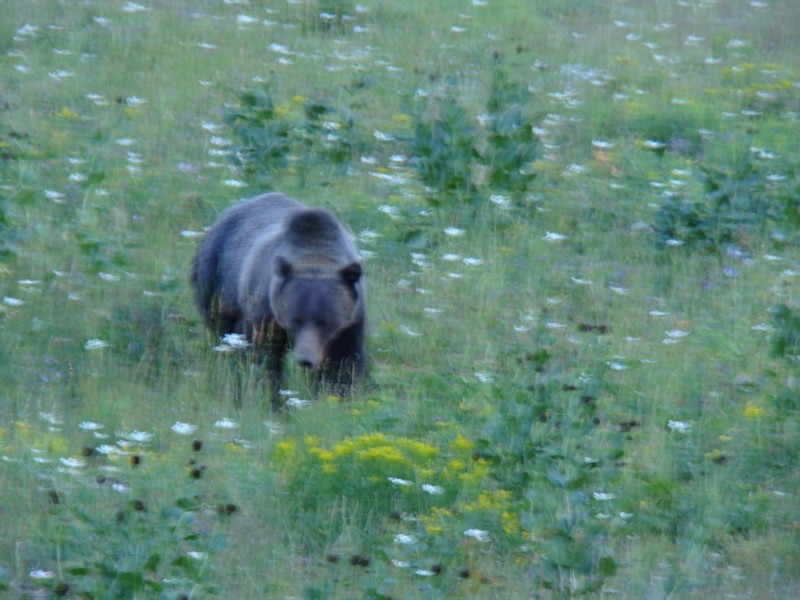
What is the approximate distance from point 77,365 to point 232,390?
0.89 m

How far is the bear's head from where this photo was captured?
697 cm

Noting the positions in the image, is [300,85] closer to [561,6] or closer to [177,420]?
[561,6]

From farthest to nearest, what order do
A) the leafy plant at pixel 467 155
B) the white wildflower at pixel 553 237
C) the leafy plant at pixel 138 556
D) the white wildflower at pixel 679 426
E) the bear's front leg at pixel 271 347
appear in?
the leafy plant at pixel 467 155
the white wildflower at pixel 553 237
the bear's front leg at pixel 271 347
the white wildflower at pixel 679 426
the leafy plant at pixel 138 556

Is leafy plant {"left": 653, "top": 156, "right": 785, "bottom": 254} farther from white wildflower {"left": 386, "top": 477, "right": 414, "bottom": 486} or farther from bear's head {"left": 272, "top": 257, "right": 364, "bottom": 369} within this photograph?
white wildflower {"left": 386, "top": 477, "right": 414, "bottom": 486}

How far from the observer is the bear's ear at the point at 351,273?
22.9ft

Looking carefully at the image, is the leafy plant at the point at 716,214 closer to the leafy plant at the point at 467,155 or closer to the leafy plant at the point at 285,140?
the leafy plant at the point at 467,155

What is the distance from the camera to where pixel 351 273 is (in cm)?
702

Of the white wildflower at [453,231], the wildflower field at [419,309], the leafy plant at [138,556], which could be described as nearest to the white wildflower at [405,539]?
the wildflower field at [419,309]


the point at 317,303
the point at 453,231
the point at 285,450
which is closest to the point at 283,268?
the point at 317,303

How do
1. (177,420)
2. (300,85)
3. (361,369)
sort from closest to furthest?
(177,420) → (361,369) → (300,85)

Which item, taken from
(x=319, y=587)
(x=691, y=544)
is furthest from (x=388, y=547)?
(x=691, y=544)

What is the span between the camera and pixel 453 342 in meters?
7.33

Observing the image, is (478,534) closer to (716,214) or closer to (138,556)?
(138,556)

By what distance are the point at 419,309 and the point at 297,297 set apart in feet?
3.36
